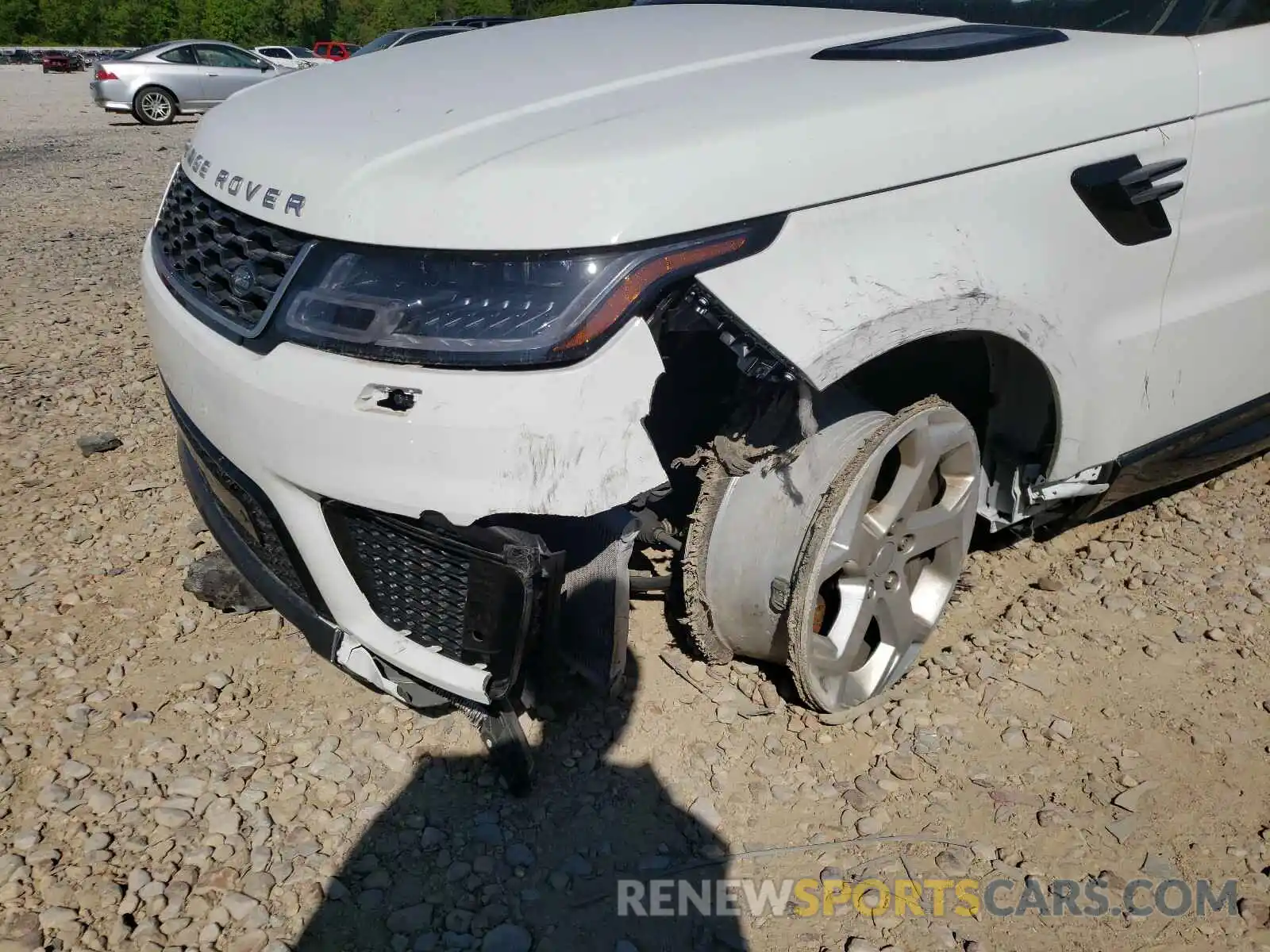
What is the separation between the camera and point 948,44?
85.0 inches

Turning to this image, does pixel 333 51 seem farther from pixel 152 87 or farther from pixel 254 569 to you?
pixel 254 569

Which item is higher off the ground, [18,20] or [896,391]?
[896,391]

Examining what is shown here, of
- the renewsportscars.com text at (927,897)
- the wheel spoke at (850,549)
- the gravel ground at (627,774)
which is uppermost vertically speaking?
the wheel spoke at (850,549)

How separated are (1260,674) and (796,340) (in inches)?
66.5

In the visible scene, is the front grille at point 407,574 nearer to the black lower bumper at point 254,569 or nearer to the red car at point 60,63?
the black lower bumper at point 254,569

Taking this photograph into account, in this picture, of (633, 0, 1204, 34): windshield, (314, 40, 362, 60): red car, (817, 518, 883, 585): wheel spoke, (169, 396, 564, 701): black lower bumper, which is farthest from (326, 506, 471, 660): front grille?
(314, 40, 362, 60): red car

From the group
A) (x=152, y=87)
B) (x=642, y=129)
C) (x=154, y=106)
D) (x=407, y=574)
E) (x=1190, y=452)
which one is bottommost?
(x=154, y=106)

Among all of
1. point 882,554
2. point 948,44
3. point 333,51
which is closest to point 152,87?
point 333,51

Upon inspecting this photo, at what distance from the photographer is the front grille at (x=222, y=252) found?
1.91 metres

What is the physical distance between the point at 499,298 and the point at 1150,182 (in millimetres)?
1449

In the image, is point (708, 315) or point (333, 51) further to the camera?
point (333, 51)

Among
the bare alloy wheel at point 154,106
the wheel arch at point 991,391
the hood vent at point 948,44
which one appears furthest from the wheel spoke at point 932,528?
the bare alloy wheel at point 154,106

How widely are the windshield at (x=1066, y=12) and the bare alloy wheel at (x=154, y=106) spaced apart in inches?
682

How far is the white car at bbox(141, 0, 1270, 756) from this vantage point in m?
1.71
